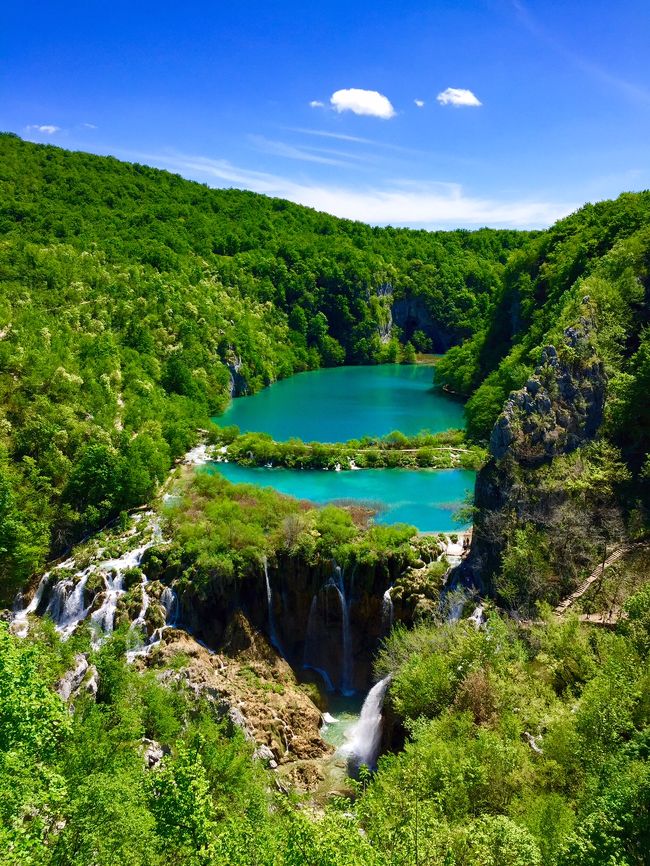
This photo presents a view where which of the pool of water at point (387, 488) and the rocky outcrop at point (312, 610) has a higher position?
the pool of water at point (387, 488)

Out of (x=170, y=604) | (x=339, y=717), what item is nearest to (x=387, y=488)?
(x=170, y=604)

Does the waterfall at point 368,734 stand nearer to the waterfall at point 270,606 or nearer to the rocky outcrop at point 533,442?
the waterfall at point 270,606

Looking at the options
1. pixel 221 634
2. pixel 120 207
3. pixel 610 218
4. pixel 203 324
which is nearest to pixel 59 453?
pixel 221 634

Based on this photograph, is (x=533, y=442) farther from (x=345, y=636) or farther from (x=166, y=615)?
(x=166, y=615)

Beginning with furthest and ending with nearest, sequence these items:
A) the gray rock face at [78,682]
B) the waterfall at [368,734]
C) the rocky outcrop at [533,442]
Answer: the rocky outcrop at [533,442]
the waterfall at [368,734]
the gray rock face at [78,682]

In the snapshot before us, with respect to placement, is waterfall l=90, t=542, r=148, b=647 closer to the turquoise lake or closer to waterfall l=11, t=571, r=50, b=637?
waterfall l=11, t=571, r=50, b=637

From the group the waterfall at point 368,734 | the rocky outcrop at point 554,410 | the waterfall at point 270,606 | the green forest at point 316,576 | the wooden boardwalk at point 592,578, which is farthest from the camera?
→ the waterfall at point 270,606

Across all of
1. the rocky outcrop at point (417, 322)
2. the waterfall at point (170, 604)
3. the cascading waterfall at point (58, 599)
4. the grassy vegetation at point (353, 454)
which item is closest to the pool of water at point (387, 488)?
the grassy vegetation at point (353, 454)
